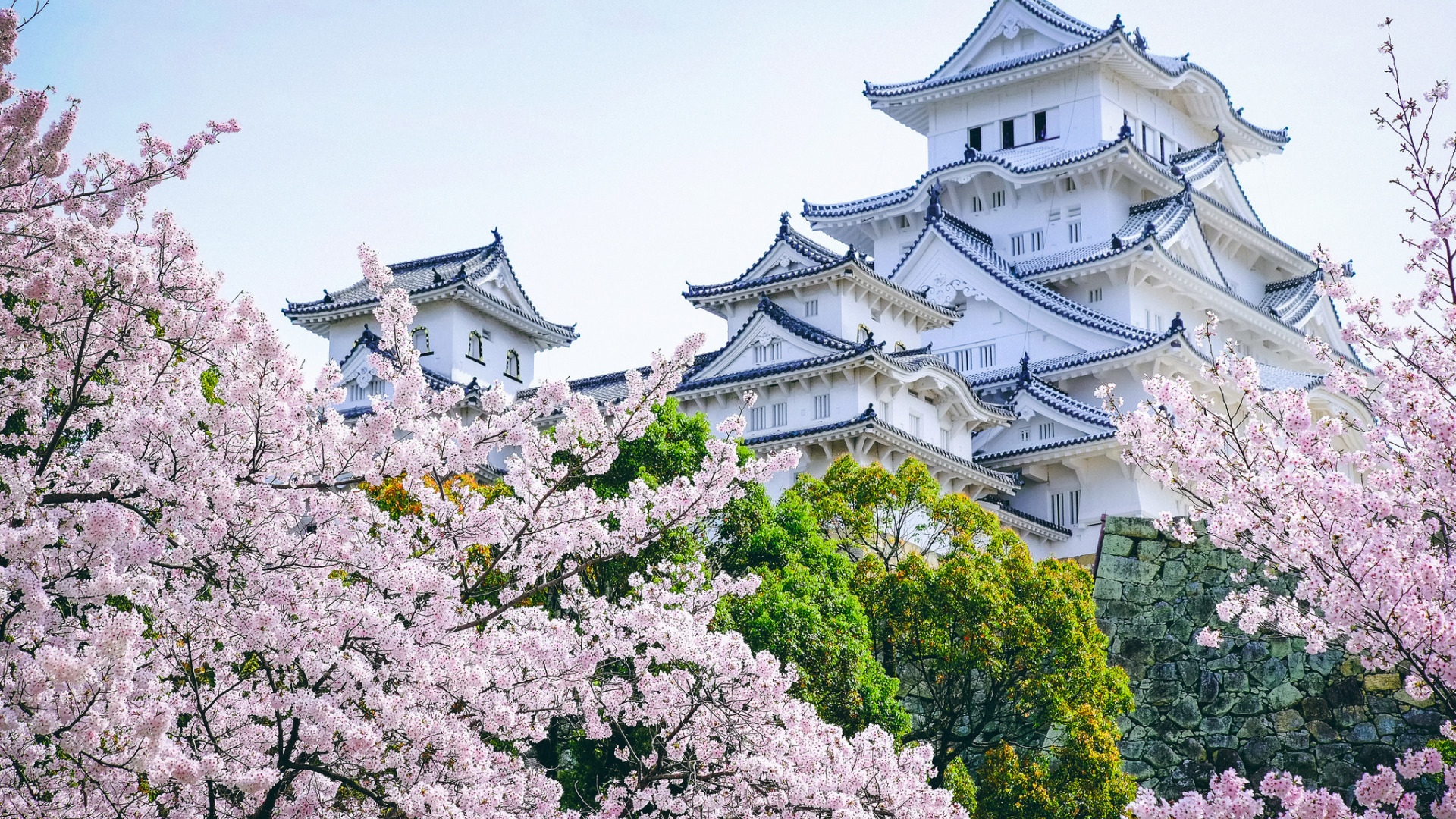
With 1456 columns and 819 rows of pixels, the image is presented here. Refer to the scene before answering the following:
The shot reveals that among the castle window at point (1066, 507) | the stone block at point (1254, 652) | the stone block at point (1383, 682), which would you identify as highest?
the castle window at point (1066, 507)

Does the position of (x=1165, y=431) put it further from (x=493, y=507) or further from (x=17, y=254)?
(x=17, y=254)

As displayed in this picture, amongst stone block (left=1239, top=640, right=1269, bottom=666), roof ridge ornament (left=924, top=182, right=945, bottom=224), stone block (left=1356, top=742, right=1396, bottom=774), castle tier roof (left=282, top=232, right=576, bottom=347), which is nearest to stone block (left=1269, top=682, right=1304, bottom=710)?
stone block (left=1239, top=640, right=1269, bottom=666)

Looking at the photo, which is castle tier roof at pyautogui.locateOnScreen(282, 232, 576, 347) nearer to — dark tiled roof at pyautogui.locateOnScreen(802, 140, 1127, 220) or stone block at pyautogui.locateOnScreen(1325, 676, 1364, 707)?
dark tiled roof at pyautogui.locateOnScreen(802, 140, 1127, 220)

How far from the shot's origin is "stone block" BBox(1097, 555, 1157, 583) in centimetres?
2148

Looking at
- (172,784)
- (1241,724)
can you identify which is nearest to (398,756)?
(172,784)

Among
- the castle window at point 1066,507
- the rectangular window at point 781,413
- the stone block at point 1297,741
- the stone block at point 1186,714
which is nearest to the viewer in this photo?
the stone block at point 1297,741

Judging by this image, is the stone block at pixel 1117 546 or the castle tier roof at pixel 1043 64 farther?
the castle tier roof at pixel 1043 64

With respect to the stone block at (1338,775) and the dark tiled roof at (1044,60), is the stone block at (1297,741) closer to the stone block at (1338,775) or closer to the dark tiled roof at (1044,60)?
the stone block at (1338,775)

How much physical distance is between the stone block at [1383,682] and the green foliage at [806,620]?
5.45m

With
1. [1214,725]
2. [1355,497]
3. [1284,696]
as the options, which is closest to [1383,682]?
[1284,696]

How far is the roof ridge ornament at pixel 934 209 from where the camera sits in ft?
135

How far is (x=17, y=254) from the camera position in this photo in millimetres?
9625

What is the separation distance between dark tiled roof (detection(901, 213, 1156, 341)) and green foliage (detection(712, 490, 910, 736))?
65.4 ft

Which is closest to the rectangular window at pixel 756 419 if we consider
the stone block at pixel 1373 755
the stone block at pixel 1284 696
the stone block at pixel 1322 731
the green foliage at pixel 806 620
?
the green foliage at pixel 806 620
